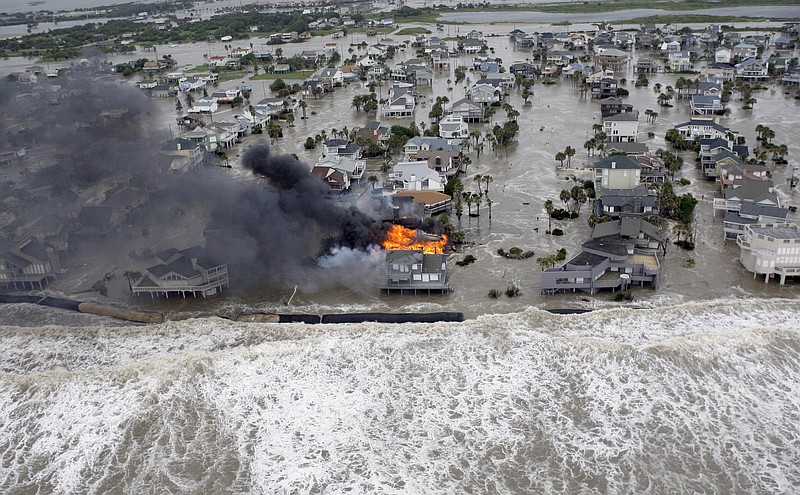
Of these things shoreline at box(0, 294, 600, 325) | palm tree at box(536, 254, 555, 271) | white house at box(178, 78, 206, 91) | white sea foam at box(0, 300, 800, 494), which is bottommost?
white sea foam at box(0, 300, 800, 494)

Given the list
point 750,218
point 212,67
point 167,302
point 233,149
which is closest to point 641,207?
point 750,218

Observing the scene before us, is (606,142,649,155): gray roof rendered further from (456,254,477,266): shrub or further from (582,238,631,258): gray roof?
(456,254,477,266): shrub

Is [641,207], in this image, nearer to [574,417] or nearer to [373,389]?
[574,417]

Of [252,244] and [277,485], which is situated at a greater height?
[252,244]

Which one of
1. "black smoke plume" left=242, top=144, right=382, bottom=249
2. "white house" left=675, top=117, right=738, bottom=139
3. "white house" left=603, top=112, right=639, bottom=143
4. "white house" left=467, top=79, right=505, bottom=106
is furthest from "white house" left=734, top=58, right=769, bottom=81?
"black smoke plume" left=242, top=144, right=382, bottom=249

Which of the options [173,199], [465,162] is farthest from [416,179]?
[173,199]

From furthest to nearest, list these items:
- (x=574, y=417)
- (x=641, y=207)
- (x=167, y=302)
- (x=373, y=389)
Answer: (x=641, y=207) < (x=167, y=302) < (x=373, y=389) < (x=574, y=417)

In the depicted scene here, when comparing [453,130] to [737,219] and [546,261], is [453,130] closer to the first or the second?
[737,219]
